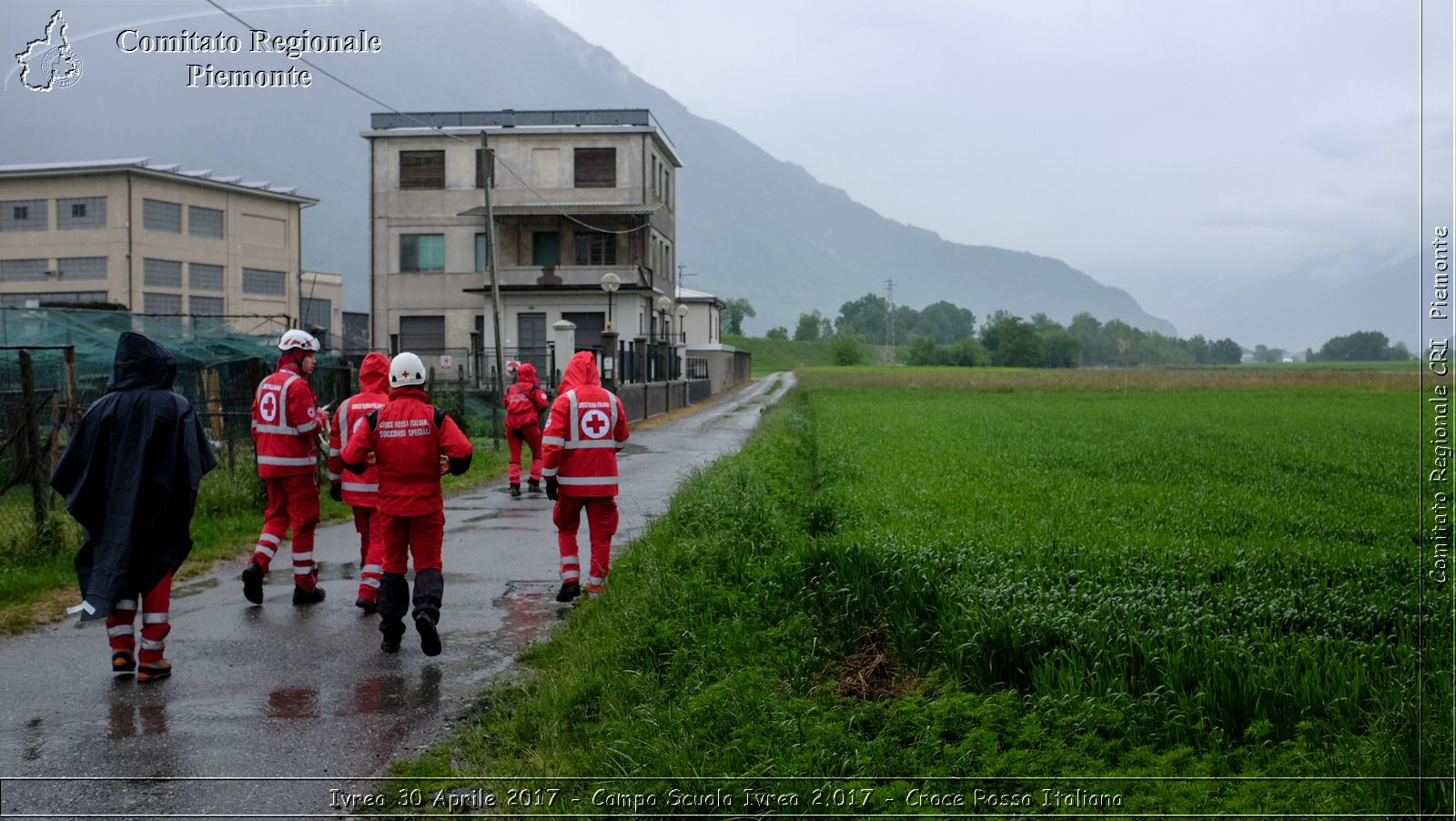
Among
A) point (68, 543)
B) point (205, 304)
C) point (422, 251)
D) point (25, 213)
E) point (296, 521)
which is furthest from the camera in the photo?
point (205, 304)

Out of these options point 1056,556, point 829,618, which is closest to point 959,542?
point 1056,556

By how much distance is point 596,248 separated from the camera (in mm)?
53438

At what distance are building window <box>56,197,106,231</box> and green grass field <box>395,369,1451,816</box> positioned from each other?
2161 inches

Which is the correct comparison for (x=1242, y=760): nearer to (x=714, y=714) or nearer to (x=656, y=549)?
(x=714, y=714)

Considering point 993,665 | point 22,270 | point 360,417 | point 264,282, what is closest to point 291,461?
point 360,417

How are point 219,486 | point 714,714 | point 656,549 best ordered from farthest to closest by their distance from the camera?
point 219,486, point 656,549, point 714,714

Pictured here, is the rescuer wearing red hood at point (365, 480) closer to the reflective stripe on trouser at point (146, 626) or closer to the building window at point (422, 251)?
the reflective stripe on trouser at point (146, 626)

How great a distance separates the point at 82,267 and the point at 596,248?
85.2 ft

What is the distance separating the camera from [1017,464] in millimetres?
16953

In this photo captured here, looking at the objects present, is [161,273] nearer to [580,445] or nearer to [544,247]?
[544,247]

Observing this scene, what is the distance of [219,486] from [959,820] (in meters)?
11.8

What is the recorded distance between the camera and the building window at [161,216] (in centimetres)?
5731

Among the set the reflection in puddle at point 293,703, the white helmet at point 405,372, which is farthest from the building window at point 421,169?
the reflection in puddle at point 293,703

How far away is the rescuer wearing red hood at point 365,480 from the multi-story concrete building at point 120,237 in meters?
49.3
